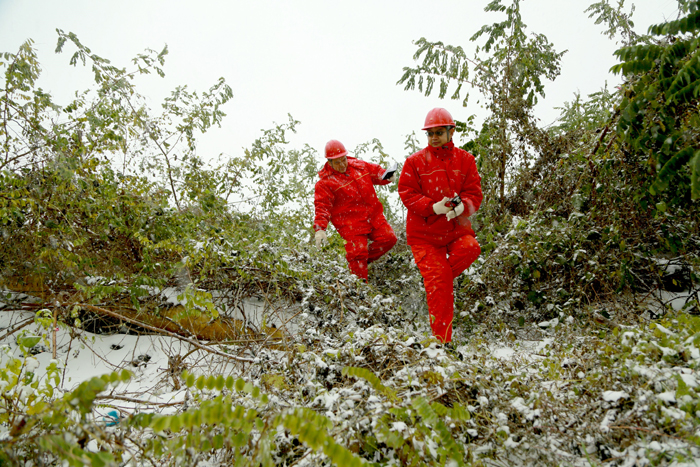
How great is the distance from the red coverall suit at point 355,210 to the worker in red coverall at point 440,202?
89 cm

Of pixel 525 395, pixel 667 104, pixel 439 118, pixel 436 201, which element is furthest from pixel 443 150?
pixel 525 395

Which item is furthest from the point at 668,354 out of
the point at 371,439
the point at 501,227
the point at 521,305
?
the point at 501,227

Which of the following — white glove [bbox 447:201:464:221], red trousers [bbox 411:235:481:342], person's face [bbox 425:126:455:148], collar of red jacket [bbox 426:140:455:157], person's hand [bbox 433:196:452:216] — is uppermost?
person's face [bbox 425:126:455:148]

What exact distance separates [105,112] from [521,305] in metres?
4.72

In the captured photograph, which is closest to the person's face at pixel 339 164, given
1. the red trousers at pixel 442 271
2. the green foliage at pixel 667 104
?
the red trousers at pixel 442 271

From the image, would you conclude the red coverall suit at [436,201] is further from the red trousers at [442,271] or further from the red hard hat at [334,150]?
the red hard hat at [334,150]

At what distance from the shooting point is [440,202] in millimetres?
3711

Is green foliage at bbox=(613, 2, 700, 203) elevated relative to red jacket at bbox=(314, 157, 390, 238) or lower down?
lower down

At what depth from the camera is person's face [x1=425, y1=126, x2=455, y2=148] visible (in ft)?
12.5

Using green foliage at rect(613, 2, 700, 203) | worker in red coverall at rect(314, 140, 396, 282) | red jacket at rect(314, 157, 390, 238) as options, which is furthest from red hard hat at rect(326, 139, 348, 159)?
green foliage at rect(613, 2, 700, 203)

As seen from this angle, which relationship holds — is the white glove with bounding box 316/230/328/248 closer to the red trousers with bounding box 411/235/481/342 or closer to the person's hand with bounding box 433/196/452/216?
the red trousers with bounding box 411/235/481/342

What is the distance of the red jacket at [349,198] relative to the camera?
4805 millimetres

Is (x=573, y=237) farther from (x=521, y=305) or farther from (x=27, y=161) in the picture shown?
(x=27, y=161)

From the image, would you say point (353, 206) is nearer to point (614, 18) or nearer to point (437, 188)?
point (437, 188)
